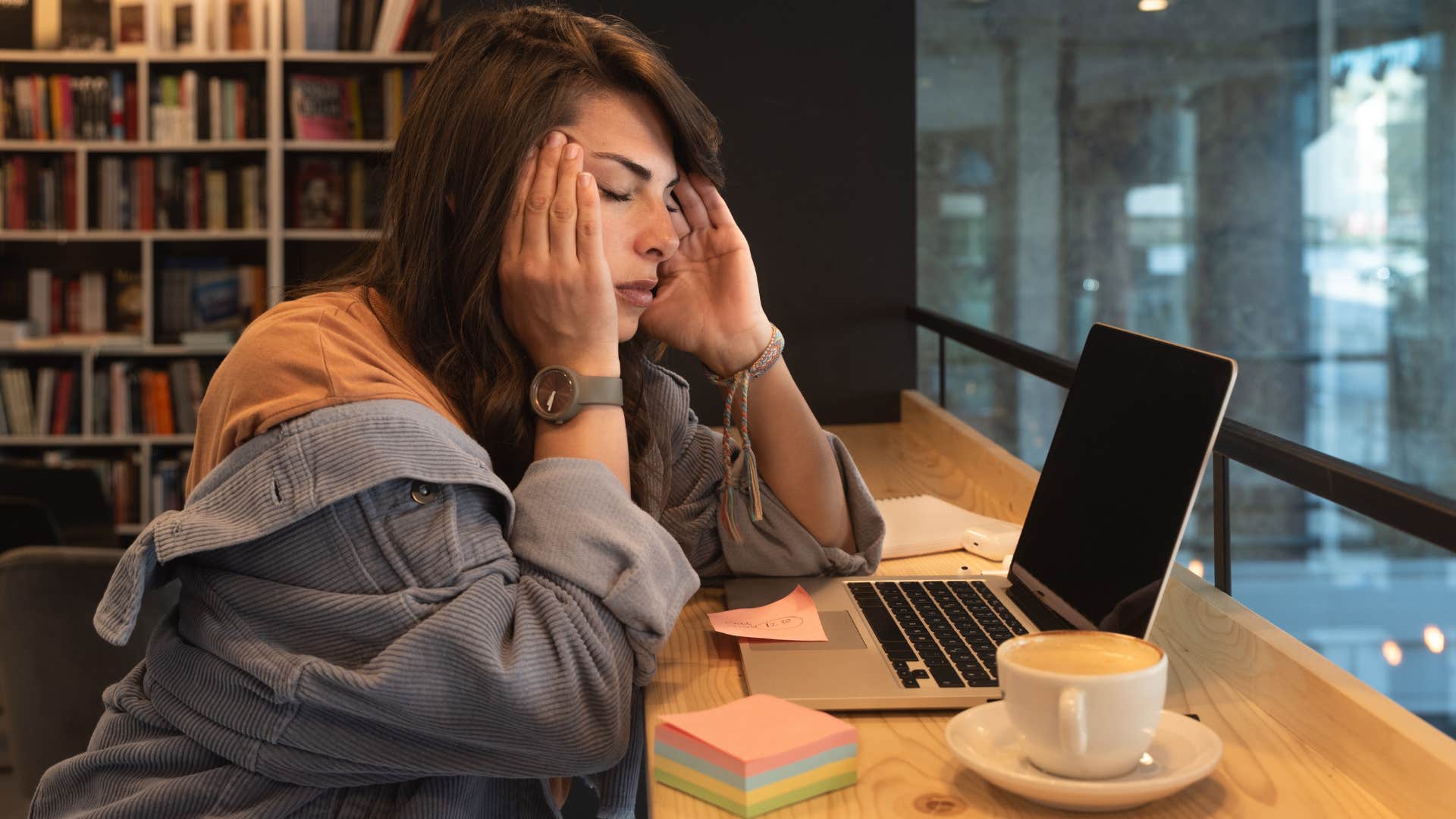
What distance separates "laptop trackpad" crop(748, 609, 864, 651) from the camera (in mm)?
1059

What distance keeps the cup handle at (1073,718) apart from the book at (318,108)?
13.9ft

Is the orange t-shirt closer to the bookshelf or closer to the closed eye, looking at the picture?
the closed eye

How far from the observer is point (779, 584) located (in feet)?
4.26

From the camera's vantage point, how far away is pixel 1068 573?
1083 mm

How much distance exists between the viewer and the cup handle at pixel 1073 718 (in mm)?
691

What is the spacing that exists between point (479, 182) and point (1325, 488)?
76 cm

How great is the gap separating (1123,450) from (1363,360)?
444cm

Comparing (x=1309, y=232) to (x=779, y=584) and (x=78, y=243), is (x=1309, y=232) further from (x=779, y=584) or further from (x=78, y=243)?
(x=78, y=243)

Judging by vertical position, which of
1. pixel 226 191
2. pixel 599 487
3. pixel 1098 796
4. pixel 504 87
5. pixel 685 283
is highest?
pixel 226 191

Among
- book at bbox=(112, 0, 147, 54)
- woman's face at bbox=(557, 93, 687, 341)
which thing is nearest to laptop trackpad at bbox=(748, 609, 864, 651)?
woman's face at bbox=(557, 93, 687, 341)

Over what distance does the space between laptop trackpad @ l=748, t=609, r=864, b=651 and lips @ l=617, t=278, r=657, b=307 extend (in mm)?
362

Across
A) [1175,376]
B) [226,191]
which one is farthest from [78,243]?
[1175,376]

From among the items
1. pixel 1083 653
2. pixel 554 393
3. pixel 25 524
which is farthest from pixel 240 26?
pixel 1083 653

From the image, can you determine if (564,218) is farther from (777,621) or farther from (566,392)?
(777,621)
